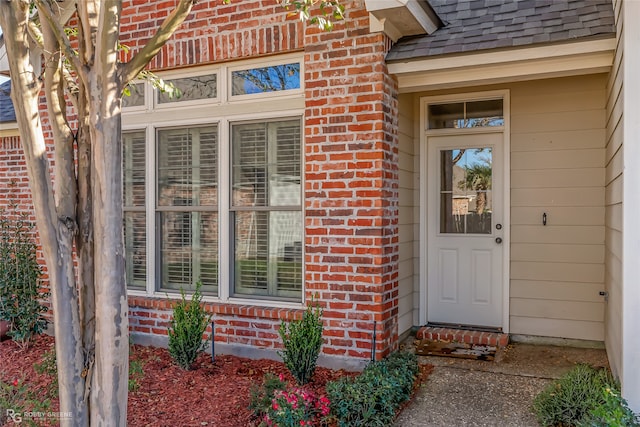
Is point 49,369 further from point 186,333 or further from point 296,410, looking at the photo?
point 296,410

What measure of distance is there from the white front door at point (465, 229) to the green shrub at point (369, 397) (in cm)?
170

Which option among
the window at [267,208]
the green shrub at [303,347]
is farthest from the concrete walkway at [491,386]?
the window at [267,208]

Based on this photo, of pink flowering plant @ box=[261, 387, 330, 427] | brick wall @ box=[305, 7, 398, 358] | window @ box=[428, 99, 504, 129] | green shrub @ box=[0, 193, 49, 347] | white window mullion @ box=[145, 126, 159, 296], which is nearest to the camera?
pink flowering plant @ box=[261, 387, 330, 427]

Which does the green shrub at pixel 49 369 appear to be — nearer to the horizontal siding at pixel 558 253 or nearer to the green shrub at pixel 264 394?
the green shrub at pixel 264 394

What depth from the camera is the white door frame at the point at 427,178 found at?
16.5 feet

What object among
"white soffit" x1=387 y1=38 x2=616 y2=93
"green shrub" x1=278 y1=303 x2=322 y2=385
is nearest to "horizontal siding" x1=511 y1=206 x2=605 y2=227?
"white soffit" x1=387 y1=38 x2=616 y2=93

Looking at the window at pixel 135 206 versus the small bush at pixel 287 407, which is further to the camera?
the window at pixel 135 206

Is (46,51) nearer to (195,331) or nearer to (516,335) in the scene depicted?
(195,331)

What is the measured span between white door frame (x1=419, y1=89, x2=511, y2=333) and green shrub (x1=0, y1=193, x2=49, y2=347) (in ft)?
14.1

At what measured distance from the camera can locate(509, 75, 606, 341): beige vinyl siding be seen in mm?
4754

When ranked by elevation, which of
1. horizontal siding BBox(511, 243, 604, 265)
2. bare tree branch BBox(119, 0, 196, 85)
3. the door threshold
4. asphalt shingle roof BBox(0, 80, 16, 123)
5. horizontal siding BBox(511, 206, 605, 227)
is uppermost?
asphalt shingle roof BBox(0, 80, 16, 123)

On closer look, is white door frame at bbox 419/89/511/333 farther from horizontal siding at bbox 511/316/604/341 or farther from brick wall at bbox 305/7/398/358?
brick wall at bbox 305/7/398/358

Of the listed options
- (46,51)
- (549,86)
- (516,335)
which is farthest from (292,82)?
(516,335)

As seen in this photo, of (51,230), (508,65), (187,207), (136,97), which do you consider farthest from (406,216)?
(51,230)
